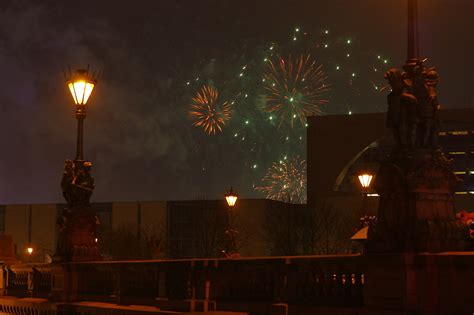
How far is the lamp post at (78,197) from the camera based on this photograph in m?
26.0

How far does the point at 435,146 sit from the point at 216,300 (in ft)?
20.8

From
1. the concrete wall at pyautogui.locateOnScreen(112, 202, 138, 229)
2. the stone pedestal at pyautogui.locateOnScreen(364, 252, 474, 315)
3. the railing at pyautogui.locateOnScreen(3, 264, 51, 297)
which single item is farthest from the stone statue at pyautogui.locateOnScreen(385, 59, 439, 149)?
the concrete wall at pyautogui.locateOnScreen(112, 202, 138, 229)

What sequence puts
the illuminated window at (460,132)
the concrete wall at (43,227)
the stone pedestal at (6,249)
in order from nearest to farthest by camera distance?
the stone pedestal at (6,249), the illuminated window at (460,132), the concrete wall at (43,227)

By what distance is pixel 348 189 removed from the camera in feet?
387

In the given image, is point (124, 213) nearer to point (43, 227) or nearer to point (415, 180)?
point (43, 227)

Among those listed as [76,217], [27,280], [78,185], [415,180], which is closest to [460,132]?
[27,280]

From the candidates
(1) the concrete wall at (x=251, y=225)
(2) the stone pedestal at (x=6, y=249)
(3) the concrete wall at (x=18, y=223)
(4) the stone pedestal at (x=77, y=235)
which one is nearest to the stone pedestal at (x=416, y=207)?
(4) the stone pedestal at (x=77, y=235)

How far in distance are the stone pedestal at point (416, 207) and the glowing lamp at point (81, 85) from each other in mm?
13341

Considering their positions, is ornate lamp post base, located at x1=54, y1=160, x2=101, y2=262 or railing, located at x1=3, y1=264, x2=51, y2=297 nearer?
ornate lamp post base, located at x1=54, y1=160, x2=101, y2=262

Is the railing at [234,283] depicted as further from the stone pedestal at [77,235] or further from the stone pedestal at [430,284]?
the stone pedestal at [430,284]

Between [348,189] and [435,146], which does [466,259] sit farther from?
[348,189]

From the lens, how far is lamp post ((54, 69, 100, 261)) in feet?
85.3

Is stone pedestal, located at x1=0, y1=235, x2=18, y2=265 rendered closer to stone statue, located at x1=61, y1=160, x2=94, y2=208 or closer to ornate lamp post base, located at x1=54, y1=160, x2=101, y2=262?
ornate lamp post base, located at x1=54, y1=160, x2=101, y2=262

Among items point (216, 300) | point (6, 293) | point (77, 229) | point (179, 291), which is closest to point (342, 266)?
point (216, 300)
